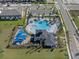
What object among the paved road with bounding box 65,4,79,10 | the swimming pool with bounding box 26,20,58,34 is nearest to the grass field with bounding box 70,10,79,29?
the paved road with bounding box 65,4,79,10

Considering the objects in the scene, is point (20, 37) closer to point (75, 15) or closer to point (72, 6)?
point (75, 15)

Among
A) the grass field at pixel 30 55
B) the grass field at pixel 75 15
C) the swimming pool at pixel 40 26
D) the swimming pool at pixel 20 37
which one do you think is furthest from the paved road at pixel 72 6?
the grass field at pixel 30 55

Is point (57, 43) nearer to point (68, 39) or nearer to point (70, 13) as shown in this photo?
point (68, 39)

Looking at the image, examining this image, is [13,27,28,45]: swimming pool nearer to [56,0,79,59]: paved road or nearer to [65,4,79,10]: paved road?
[56,0,79,59]: paved road

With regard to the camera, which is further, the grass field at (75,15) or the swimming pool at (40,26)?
the grass field at (75,15)

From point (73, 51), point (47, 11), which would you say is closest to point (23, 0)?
point (47, 11)

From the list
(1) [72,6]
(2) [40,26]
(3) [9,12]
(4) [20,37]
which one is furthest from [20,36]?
(1) [72,6]

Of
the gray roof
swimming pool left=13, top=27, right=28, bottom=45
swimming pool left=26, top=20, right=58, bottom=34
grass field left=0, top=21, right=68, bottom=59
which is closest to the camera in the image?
grass field left=0, top=21, right=68, bottom=59

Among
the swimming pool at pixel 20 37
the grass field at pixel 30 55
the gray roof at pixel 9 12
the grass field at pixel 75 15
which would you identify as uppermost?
the gray roof at pixel 9 12

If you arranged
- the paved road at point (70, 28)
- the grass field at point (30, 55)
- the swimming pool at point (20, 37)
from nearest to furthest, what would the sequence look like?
the grass field at point (30, 55)
the paved road at point (70, 28)
the swimming pool at point (20, 37)

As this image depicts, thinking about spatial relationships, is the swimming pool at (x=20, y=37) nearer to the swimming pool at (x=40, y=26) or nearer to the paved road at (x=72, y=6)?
the swimming pool at (x=40, y=26)

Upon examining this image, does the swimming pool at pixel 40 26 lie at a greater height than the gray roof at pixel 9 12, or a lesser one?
lesser
